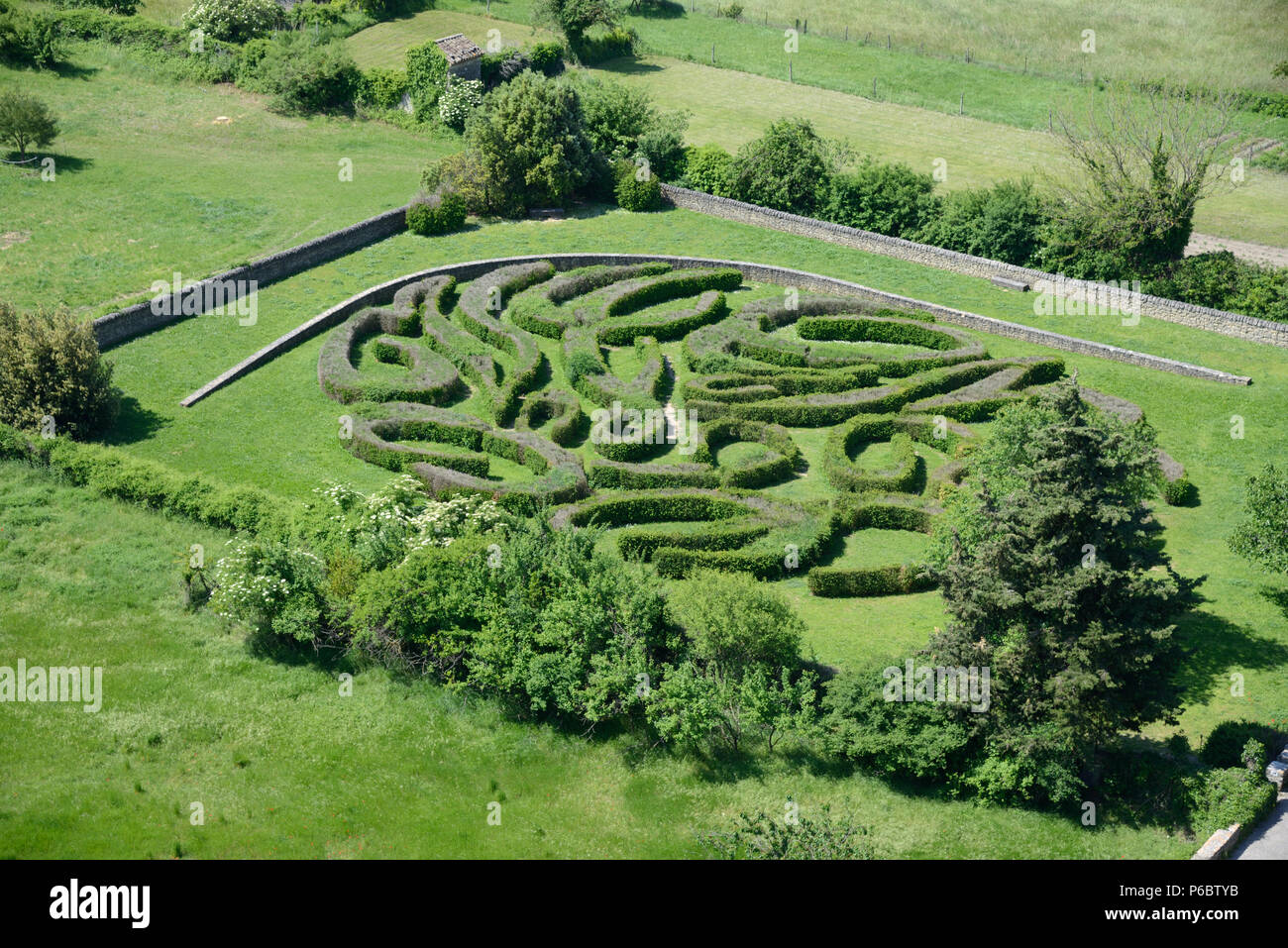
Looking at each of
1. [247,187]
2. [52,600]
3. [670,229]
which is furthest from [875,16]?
[52,600]

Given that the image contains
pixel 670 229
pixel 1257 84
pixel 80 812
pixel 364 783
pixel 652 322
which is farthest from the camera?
pixel 1257 84

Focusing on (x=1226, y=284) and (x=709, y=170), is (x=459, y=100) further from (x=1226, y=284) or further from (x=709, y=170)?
(x=1226, y=284)

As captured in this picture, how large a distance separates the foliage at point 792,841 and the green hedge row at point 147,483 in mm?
17560

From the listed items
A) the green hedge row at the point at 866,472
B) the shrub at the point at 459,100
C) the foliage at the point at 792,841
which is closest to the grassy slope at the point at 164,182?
the shrub at the point at 459,100

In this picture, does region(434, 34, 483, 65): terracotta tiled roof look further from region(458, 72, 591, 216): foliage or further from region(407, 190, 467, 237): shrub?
region(407, 190, 467, 237): shrub

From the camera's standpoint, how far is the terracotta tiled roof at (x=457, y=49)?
7075 cm

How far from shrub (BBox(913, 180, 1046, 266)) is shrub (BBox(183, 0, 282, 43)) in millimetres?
43803

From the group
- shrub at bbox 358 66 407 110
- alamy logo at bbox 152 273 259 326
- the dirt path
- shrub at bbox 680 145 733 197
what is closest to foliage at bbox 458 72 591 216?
shrub at bbox 680 145 733 197

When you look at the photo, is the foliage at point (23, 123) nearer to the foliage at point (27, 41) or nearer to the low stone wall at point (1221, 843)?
the foliage at point (27, 41)

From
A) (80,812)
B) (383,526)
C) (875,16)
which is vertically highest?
(875,16)

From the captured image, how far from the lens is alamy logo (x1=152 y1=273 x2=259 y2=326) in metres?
50.8

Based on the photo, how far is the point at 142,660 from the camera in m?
32.8

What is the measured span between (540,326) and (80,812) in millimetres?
29233
